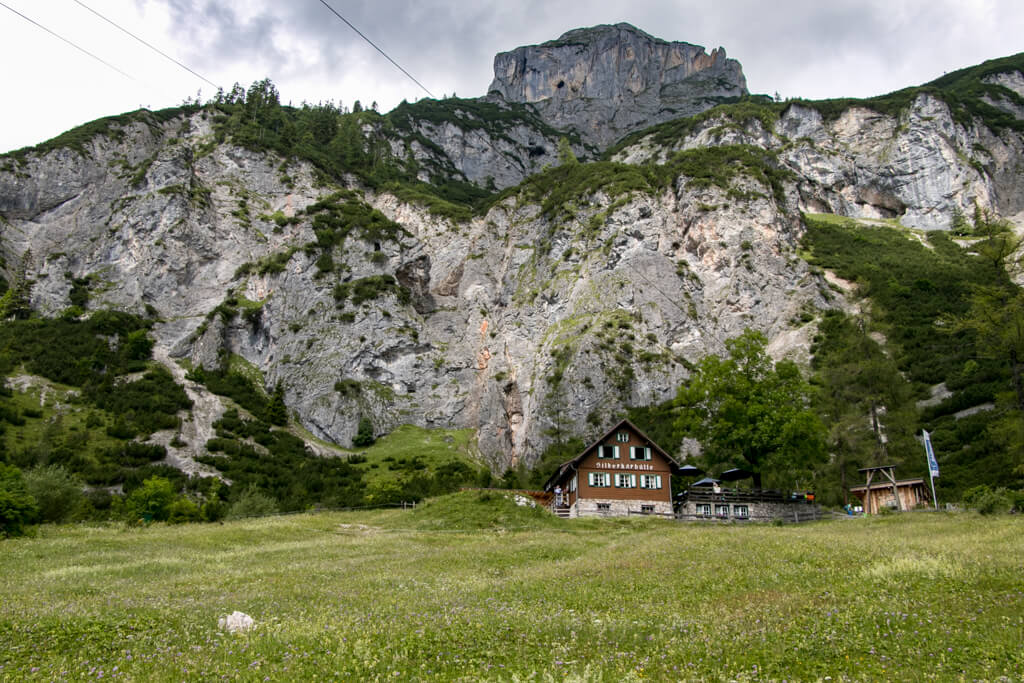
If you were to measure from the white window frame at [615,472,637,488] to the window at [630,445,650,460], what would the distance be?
148cm

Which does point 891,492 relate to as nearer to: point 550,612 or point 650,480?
point 650,480

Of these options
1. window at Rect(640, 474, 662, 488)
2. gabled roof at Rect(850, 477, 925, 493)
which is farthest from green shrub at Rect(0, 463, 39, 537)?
gabled roof at Rect(850, 477, 925, 493)

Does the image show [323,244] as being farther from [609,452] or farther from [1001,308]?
[1001,308]

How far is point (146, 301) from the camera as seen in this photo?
92.2 m

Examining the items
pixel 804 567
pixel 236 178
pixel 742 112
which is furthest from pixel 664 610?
pixel 742 112

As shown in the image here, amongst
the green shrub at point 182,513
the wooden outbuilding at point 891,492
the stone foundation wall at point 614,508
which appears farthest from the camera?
the stone foundation wall at point 614,508

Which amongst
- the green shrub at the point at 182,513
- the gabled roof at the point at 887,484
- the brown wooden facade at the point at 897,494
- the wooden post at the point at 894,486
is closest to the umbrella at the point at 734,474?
the gabled roof at the point at 887,484

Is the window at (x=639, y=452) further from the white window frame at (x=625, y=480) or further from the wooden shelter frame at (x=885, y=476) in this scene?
the wooden shelter frame at (x=885, y=476)

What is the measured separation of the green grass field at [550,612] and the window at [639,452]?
1023 inches

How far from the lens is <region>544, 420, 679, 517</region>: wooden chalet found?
154ft

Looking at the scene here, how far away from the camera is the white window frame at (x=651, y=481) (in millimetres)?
48250

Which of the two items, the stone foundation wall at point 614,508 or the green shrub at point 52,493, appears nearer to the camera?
the green shrub at point 52,493

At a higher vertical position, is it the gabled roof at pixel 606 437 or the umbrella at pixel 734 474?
the gabled roof at pixel 606 437

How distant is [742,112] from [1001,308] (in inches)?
4605
